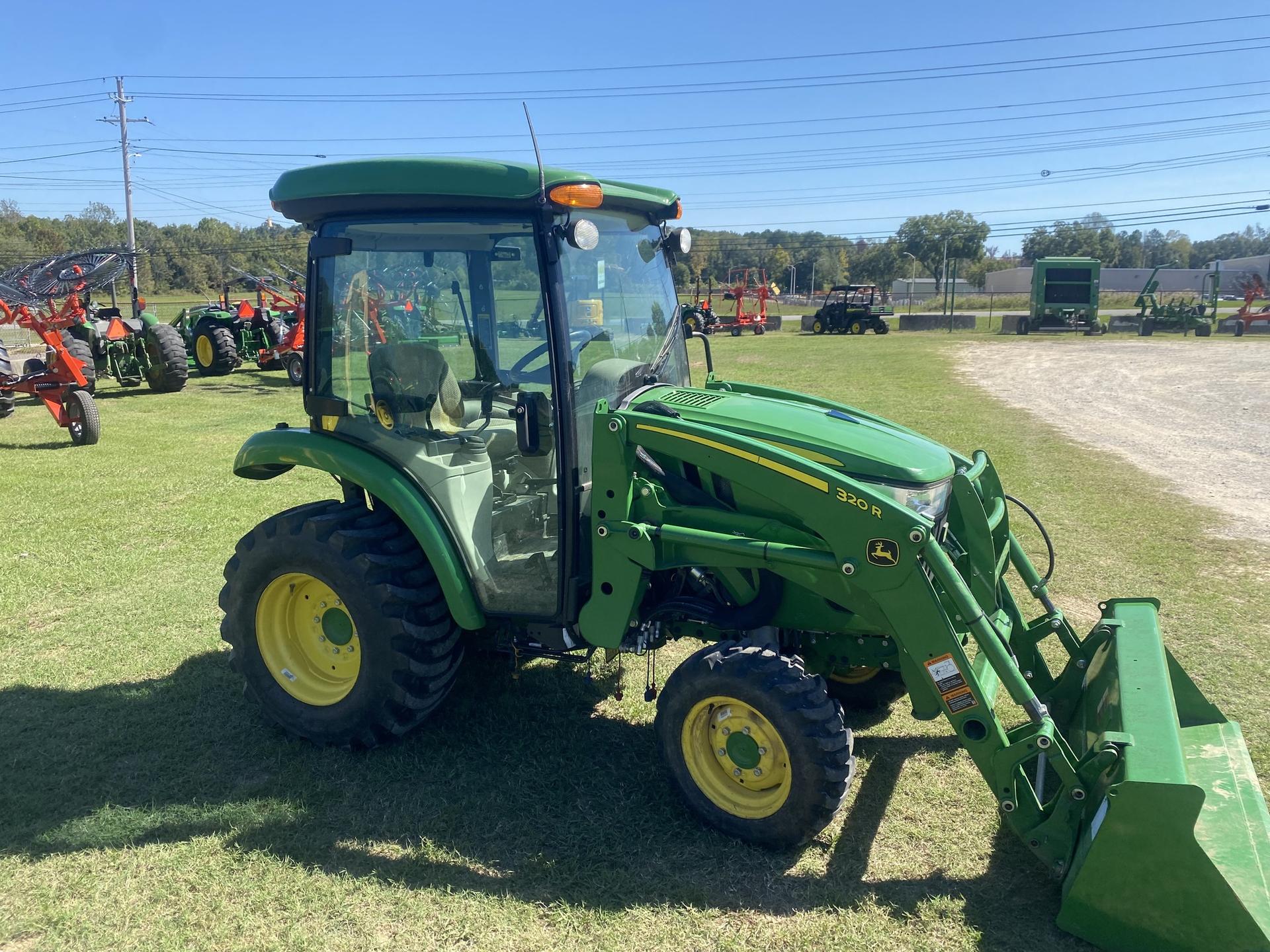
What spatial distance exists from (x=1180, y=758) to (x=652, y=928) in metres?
1.72

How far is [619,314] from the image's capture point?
12.9 ft

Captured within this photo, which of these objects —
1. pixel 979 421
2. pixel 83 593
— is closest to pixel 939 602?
pixel 83 593

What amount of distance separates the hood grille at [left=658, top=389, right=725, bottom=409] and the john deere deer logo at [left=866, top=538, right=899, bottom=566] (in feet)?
3.15

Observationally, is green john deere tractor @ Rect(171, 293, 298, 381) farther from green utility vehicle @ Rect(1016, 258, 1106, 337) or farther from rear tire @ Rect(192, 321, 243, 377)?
green utility vehicle @ Rect(1016, 258, 1106, 337)

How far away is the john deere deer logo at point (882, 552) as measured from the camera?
3.06 metres

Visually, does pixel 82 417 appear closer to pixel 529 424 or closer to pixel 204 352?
pixel 204 352

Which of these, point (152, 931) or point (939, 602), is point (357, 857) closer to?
point (152, 931)

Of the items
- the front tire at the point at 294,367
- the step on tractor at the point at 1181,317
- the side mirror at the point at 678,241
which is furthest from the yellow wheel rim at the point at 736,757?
the step on tractor at the point at 1181,317

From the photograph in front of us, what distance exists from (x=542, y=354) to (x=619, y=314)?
1.69 ft

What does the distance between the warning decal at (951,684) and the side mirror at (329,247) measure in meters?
2.82

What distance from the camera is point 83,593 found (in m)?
5.90

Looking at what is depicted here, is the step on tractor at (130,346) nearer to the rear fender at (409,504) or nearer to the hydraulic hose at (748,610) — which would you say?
the rear fender at (409,504)

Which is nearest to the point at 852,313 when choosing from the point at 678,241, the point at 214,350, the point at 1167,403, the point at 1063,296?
the point at 1063,296

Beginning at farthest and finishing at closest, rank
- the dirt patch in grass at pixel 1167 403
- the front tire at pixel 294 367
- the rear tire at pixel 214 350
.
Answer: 1. the rear tire at pixel 214 350
2. the front tire at pixel 294 367
3. the dirt patch in grass at pixel 1167 403
